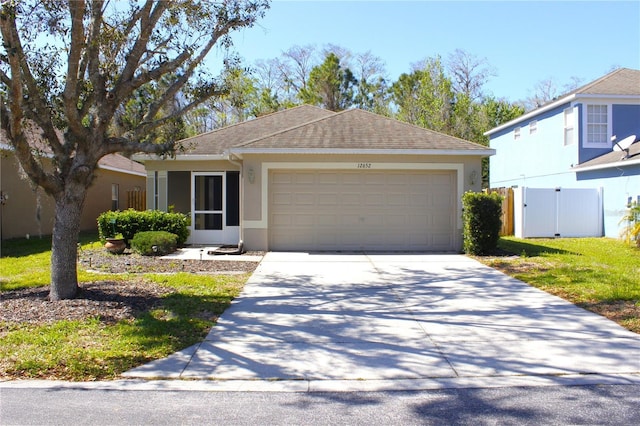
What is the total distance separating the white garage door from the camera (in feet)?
46.0

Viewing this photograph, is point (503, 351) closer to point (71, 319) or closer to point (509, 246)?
point (71, 319)

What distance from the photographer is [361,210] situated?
14070mm

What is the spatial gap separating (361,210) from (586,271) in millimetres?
5806

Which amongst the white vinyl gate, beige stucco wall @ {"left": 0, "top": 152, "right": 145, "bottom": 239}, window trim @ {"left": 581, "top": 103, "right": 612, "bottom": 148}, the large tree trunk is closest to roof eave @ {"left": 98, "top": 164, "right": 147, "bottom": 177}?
beige stucco wall @ {"left": 0, "top": 152, "right": 145, "bottom": 239}

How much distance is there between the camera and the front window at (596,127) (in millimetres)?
19219

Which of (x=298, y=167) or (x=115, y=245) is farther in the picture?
(x=298, y=167)

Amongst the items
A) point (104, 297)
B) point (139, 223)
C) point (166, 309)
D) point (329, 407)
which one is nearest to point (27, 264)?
point (139, 223)

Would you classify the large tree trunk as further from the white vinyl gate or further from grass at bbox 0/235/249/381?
the white vinyl gate

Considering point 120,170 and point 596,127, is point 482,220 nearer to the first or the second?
point 596,127

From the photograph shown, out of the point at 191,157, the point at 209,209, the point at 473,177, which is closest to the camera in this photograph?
the point at 473,177

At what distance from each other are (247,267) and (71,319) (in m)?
4.90

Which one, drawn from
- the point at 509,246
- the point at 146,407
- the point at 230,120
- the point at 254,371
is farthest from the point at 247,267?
the point at 230,120

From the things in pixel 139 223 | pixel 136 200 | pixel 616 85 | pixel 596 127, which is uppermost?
pixel 616 85

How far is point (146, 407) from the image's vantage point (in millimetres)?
4324
